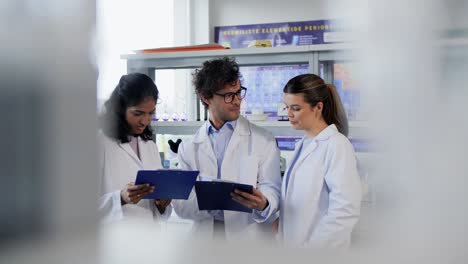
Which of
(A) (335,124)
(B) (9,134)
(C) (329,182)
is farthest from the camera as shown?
(A) (335,124)

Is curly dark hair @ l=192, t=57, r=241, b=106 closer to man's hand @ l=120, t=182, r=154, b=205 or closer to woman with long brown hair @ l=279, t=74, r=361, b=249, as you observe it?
woman with long brown hair @ l=279, t=74, r=361, b=249

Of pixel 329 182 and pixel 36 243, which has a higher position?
pixel 36 243

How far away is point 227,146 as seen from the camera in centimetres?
134

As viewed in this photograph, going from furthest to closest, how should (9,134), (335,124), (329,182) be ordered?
(335,124) < (329,182) < (9,134)

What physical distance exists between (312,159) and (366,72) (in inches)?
42.5

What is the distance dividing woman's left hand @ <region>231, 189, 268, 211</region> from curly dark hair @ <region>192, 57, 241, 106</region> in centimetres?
34

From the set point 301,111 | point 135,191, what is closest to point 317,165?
point 301,111

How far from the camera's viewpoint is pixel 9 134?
100 mm

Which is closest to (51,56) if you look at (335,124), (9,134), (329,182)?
(9,134)

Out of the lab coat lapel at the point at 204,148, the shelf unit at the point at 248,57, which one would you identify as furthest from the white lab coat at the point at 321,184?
the shelf unit at the point at 248,57

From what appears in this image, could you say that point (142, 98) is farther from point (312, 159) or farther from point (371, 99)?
point (371, 99)

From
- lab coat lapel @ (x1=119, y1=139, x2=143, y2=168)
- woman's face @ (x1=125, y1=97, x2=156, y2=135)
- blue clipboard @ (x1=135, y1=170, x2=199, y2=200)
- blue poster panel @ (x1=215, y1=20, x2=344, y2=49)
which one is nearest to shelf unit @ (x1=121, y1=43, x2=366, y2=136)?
woman's face @ (x1=125, y1=97, x2=156, y2=135)

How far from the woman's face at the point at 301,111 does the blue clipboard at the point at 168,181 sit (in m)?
0.34

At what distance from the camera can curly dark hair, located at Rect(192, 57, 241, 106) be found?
4.39ft
